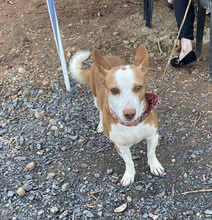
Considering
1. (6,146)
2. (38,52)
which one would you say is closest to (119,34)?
(38,52)

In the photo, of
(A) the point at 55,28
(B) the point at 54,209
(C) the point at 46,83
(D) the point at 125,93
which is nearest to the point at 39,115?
(C) the point at 46,83

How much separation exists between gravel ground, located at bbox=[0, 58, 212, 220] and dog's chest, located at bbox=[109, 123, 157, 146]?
44 cm

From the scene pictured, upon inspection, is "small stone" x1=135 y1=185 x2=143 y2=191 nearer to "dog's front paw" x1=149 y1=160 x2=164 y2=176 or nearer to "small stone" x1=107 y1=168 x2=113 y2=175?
"dog's front paw" x1=149 y1=160 x2=164 y2=176

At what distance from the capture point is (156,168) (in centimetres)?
288

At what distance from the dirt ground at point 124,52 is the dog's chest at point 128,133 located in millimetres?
506

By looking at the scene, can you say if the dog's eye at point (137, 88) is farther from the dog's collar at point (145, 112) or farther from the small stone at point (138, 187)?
the small stone at point (138, 187)

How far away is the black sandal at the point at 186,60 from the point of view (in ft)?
13.3

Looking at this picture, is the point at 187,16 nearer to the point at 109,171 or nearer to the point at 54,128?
the point at 54,128

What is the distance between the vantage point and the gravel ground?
2.65 meters

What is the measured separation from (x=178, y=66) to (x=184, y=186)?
1.90m

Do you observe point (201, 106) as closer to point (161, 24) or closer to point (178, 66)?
point (178, 66)

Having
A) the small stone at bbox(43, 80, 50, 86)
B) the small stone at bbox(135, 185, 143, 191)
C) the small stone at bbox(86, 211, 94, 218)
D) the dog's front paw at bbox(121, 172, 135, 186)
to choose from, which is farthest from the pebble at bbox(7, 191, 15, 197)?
the small stone at bbox(43, 80, 50, 86)

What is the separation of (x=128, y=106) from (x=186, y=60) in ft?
7.06

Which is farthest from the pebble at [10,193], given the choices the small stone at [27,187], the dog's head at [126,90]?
the dog's head at [126,90]
